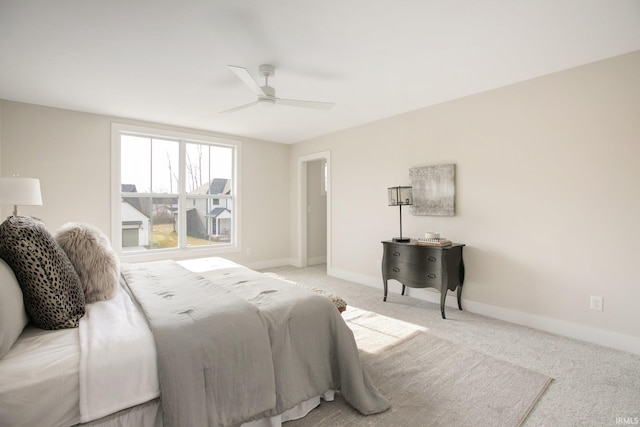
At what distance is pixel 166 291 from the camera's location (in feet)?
6.35

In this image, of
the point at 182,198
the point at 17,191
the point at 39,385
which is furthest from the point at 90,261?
the point at 182,198

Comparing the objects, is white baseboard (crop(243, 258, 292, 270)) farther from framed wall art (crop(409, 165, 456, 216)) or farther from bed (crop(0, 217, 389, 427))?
bed (crop(0, 217, 389, 427))

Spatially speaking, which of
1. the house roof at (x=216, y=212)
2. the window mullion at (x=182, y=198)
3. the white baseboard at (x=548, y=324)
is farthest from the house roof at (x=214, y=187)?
the white baseboard at (x=548, y=324)

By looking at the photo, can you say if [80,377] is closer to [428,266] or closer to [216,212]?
[428,266]

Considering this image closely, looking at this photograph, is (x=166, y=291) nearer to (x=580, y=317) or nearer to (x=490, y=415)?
(x=490, y=415)

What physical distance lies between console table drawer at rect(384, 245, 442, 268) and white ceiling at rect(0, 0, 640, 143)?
5.68 feet

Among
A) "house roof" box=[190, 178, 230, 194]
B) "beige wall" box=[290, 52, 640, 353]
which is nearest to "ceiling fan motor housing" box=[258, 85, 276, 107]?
"beige wall" box=[290, 52, 640, 353]

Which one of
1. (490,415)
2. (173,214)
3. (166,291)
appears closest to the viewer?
(490,415)

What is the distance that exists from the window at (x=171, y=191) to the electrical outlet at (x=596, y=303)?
15.7ft

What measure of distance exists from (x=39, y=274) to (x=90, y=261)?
1.41 feet

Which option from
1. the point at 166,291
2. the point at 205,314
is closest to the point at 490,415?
the point at 205,314

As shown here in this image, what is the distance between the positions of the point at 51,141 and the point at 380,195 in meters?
4.29

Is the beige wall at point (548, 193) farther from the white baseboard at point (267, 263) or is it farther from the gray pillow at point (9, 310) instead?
the gray pillow at point (9, 310)

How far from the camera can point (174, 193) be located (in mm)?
4906
